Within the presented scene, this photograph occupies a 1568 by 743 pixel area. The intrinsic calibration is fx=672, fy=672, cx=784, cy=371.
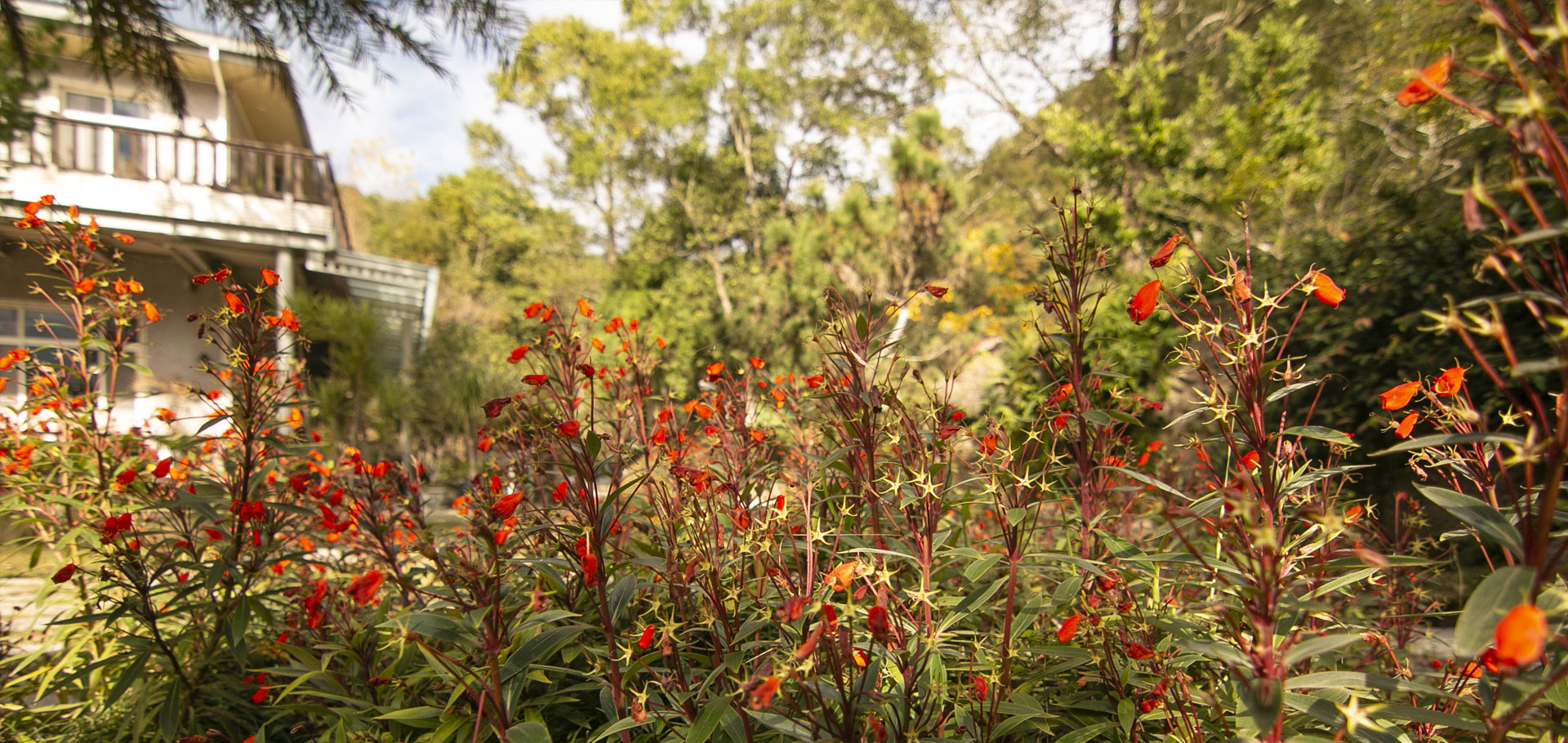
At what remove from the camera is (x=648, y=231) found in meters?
16.3

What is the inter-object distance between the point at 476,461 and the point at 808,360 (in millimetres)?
4983

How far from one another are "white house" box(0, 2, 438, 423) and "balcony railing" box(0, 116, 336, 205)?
1cm

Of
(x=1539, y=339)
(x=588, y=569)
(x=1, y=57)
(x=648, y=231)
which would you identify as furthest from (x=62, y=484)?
(x=648, y=231)

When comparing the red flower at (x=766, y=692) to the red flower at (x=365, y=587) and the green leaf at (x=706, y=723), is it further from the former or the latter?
the red flower at (x=365, y=587)

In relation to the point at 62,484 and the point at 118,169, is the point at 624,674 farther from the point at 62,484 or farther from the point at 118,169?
the point at 118,169

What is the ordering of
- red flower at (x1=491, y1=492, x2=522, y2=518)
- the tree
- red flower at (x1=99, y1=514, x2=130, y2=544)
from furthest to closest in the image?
the tree → red flower at (x1=99, y1=514, x2=130, y2=544) → red flower at (x1=491, y1=492, x2=522, y2=518)

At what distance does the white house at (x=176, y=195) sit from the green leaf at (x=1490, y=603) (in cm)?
767

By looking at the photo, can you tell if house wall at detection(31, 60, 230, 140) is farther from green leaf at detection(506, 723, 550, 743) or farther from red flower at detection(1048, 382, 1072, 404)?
red flower at detection(1048, 382, 1072, 404)

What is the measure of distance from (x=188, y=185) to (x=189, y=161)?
39cm

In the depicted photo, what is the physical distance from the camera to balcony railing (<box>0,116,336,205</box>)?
265 inches

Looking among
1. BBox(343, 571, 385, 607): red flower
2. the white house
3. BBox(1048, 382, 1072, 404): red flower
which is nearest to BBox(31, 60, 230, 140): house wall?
the white house

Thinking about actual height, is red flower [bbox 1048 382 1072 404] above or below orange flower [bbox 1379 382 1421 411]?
above

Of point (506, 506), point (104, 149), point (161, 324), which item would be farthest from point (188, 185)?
point (506, 506)

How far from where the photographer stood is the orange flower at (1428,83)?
1.97 feet
